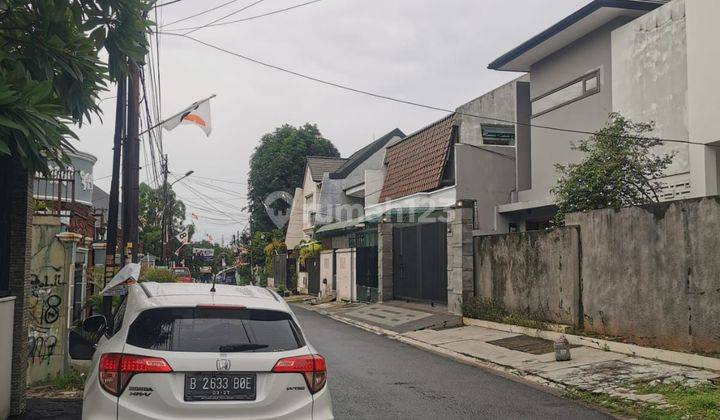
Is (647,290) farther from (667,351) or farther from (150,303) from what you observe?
(150,303)

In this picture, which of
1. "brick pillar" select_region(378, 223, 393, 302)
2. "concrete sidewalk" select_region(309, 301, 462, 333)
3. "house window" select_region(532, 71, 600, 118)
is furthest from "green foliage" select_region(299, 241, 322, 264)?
"house window" select_region(532, 71, 600, 118)

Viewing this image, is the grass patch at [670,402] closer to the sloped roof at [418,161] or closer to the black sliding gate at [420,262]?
the black sliding gate at [420,262]

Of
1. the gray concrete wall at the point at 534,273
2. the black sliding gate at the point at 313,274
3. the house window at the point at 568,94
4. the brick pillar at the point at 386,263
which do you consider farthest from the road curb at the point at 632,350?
the black sliding gate at the point at 313,274

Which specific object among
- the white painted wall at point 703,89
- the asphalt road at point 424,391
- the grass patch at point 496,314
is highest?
A: the white painted wall at point 703,89

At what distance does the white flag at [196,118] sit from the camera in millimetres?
18500

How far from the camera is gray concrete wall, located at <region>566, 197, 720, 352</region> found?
975 cm

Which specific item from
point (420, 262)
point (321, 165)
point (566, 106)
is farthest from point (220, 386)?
point (321, 165)

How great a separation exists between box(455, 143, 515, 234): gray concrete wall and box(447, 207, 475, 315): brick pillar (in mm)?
4817

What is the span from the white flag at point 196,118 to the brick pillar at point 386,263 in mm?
8104

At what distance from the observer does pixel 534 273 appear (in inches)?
567

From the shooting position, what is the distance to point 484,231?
22625 mm

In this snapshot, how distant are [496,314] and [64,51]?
474 inches

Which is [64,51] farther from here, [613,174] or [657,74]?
[657,74]

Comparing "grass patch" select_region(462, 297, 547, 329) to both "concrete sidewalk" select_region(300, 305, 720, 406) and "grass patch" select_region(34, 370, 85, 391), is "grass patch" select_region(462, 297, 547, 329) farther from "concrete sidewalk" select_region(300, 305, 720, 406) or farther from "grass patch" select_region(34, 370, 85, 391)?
"grass patch" select_region(34, 370, 85, 391)
